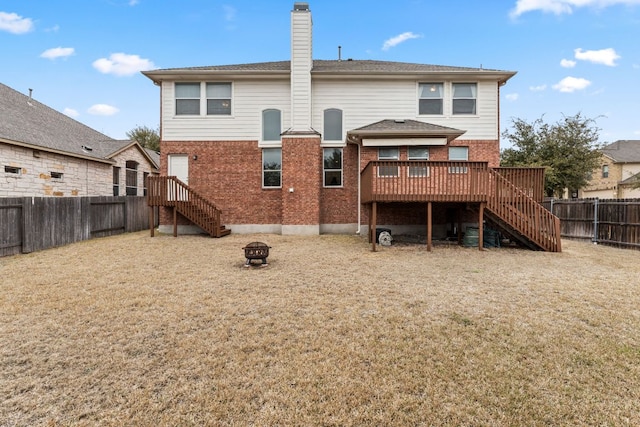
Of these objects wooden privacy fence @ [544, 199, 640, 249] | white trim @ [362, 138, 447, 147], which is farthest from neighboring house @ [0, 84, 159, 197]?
wooden privacy fence @ [544, 199, 640, 249]

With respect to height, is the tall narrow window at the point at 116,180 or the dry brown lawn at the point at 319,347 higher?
the tall narrow window at the point at 116,180

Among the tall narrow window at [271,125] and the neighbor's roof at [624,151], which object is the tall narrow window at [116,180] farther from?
the neighbor's roof at [624,151]

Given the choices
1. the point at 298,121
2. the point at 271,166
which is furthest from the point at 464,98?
the point at 271,166

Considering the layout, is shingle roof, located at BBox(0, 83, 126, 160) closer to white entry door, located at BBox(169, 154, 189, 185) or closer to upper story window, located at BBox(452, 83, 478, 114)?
white entry door, located at BBox(169, 154, 189, 185)

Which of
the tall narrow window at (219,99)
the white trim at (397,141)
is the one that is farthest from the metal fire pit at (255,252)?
the tall narrow window at (219,99)

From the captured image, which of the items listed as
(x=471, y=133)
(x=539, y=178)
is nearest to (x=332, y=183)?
(x=471, y=133)

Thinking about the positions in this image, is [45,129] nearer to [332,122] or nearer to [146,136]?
[332,122]

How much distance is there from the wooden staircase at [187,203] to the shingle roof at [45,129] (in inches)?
236

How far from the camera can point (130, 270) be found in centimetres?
686

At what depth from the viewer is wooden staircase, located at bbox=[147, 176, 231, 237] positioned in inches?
459

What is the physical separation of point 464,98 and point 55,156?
62.5 ft

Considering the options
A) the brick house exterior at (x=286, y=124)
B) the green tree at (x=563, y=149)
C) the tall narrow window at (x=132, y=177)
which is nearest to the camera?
the brick house exterior at (x=286, y=124)

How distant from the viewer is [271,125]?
512 inches

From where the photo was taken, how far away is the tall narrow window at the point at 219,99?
12.9m
